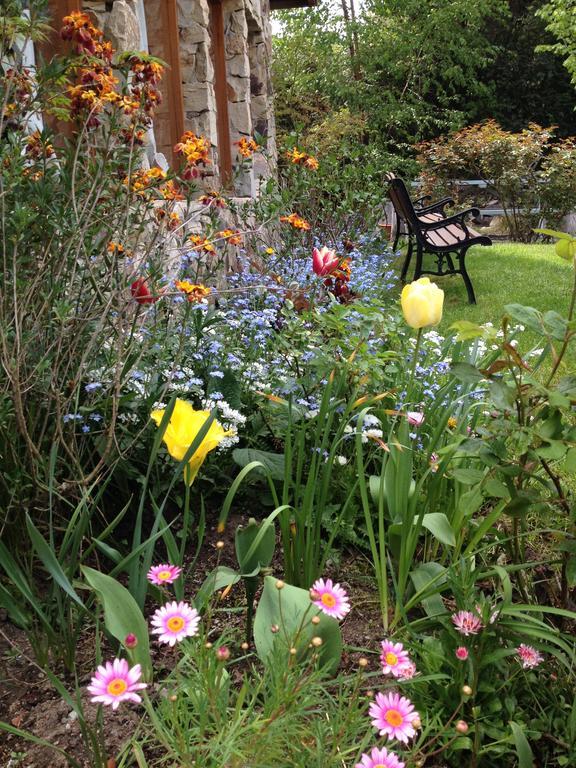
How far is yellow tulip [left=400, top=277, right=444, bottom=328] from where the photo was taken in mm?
1513

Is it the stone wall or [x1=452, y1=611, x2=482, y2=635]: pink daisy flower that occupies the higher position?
the stone wall

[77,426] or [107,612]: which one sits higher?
[77,426]

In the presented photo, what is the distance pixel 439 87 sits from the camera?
53.6 feet

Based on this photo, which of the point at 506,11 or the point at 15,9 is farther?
the point at 506,11

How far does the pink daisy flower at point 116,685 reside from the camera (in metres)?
0.87

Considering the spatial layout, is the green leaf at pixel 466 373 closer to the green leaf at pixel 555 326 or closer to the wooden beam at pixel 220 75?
the green leaf at pixel 555 326

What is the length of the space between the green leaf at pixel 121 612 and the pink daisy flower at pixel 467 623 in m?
0.58

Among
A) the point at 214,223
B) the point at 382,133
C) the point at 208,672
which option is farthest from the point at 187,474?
the point at 382,133

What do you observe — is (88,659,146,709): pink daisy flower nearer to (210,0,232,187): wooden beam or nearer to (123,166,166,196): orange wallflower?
(123,166,166,196): orange wallflower

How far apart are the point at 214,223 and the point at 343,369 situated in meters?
0.66

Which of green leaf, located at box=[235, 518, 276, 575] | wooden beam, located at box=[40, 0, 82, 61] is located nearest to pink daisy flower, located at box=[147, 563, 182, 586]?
green leaf, located at box=[235, 518, 276, 575]

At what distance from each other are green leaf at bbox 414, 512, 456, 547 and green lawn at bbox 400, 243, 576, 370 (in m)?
2.81

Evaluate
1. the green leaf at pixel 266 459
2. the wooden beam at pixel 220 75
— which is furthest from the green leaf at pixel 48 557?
the wooden beam at pixel 220 75

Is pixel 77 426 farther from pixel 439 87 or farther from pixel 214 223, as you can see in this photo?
pixel 439 87
